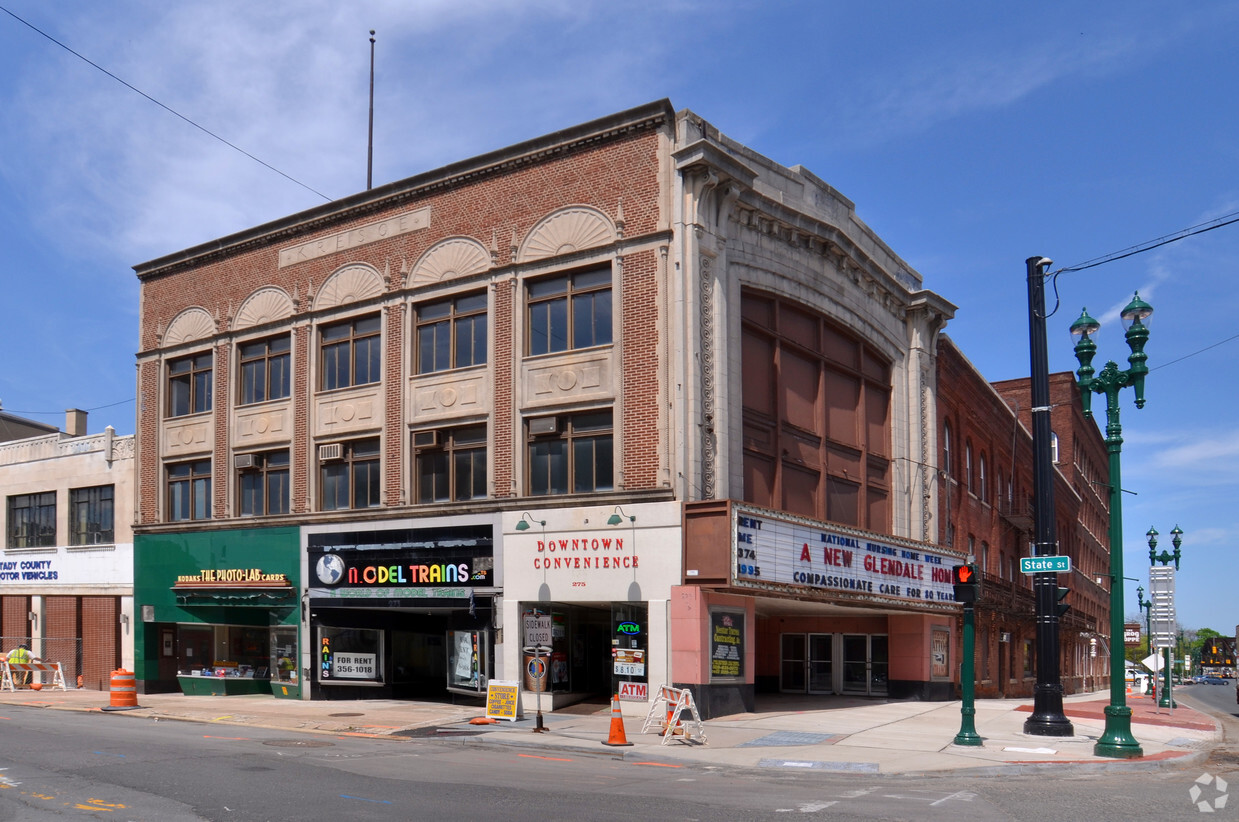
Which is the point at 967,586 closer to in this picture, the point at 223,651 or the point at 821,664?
the point at 821,664

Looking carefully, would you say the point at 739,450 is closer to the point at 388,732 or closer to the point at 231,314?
the point at 388,732

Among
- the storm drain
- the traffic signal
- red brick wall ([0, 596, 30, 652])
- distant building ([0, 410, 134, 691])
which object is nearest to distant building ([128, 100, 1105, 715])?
distant building ([0, 410, 134, 691])

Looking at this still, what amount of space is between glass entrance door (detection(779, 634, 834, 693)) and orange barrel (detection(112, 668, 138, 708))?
57.7 ft

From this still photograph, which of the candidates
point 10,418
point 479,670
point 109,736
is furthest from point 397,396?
point 10,418

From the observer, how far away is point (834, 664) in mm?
31938

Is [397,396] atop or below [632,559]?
atop

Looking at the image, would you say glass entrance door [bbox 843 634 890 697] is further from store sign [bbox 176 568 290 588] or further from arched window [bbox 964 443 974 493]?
store sign [bbox 176 568 290 588]

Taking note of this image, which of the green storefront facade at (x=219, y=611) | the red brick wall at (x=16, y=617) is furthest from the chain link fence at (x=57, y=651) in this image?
the green storefront facade at (x=219, y=611)

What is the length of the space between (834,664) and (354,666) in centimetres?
1340

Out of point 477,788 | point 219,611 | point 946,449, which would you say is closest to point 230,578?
point 219,611

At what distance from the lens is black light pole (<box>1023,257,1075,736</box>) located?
1962 cm

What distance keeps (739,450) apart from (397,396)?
904 centimetres

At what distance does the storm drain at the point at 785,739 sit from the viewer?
19312mm

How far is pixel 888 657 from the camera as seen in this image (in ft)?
102
